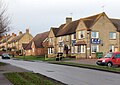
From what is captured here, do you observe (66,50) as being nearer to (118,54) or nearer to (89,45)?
(89,45)

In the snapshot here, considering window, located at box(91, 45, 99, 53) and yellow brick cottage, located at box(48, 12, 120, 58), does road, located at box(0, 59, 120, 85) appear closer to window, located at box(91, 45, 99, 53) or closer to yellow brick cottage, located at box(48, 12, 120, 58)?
window, located at box(91, 45, 99, 53)

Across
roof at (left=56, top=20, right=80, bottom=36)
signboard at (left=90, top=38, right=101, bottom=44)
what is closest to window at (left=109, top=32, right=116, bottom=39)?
signboard at (left=90, top=38, right=101, bottom=44)

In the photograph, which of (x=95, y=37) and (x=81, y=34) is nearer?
(x=95, y=37)

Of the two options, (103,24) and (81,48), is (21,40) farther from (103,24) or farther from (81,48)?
(103,24)

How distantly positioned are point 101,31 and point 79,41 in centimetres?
469

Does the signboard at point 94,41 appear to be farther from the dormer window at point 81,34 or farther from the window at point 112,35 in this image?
the window at point 112,35

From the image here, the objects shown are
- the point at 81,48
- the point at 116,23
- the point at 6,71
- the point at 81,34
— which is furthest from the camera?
the point at 116,23

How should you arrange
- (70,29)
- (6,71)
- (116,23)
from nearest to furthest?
(6,71) < (116,23) < (70,29)

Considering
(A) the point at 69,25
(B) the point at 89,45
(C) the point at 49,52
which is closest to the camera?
(B) the point at 89,45

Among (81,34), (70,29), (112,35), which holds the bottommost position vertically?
(112,35)

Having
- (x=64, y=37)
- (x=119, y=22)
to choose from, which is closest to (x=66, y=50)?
(x=64, y=37)

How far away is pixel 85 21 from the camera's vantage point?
53.4m

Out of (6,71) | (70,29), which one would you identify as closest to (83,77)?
(6,71)

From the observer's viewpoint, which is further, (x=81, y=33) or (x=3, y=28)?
(x=81, y=33)
